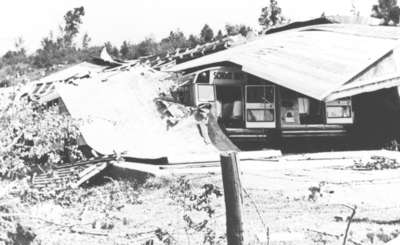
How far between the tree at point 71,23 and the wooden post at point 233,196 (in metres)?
51.6

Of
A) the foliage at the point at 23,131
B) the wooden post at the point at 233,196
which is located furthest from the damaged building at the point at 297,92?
the wooden post at the point at 233,196

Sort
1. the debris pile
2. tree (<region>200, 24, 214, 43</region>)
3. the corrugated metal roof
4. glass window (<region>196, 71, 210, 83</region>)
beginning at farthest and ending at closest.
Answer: tree (<region>200, 24, 214, 43</region>)
glass window (<region>196, 71, 210, 83</region>)
the corrugated metal roof
the debris pile

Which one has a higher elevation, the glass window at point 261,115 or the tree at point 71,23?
the tree at point 71,23

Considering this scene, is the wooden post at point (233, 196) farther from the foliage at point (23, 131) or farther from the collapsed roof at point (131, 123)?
the collapsed roof at point (131, 123)

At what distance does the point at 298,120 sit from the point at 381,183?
7.18 m

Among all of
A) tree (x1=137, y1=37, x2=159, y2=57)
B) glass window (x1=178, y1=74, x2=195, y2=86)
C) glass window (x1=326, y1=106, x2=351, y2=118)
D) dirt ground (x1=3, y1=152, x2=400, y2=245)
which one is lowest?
dirt ground (x1=3, y1=152, x2=400, y2=245)

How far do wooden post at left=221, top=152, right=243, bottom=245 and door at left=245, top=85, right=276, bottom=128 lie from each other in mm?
12217

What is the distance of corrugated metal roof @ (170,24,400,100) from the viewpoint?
15.4 m

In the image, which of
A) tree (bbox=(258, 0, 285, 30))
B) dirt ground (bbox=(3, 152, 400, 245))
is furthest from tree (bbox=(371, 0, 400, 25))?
dirt ground (bbox=(3, 152, 400, 245))

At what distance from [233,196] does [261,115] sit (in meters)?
12.5

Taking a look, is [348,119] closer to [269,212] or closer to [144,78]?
[144,78]

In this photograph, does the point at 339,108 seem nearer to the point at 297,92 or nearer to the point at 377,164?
the point at 297,92

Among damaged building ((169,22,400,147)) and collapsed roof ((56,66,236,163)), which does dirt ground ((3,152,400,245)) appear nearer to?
collapsed roof ((56,66,236,163))

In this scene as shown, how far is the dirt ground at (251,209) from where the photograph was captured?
6.72 m
